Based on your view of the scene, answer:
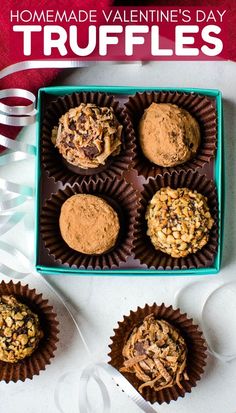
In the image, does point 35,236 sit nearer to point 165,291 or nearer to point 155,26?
point 165,291

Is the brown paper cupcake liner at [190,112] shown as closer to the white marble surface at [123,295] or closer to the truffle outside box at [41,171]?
the truffle outside box at [41,171]

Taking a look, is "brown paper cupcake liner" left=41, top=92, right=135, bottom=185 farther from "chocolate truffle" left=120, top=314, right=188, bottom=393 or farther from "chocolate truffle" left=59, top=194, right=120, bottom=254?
"chocolate truffle" left=120, top=314, right=188, bottom=393

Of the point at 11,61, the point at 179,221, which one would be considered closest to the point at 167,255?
the point at 179,221

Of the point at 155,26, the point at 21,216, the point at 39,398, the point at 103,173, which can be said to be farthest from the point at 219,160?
the point at 39,398

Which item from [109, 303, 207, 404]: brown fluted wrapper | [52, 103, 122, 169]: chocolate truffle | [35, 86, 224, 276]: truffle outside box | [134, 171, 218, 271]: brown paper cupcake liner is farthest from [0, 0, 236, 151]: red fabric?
[109, 303, 207, 404]: brown fluted wrapper

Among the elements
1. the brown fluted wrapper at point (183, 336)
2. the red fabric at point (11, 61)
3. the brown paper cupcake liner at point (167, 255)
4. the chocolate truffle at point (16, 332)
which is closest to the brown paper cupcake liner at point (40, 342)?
the chocolate truffle at point (16, 332)

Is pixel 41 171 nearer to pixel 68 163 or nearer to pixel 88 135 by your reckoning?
pixel 68 163
